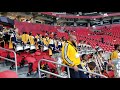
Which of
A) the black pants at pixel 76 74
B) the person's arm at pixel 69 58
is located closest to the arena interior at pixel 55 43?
the black pants at pixel 76 74

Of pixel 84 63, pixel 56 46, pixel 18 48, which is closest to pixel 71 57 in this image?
pixel 84 63

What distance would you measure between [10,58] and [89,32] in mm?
1319

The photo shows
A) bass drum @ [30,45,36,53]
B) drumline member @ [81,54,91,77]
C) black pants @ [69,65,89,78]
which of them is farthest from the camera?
bass drum @ [30,45,36,53]

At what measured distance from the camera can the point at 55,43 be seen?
15.1 feet

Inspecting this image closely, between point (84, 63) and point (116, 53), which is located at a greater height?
point (116, 53)

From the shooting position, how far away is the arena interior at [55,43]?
4168 millimetres

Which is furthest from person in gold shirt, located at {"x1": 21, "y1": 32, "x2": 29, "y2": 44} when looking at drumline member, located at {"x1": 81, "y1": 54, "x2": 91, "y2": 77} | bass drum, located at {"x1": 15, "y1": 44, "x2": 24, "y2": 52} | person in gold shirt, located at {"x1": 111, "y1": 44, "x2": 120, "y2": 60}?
person in gold shirt, located at {"x1": 111, "y1": 44, "x2": 120, "y2": 60}

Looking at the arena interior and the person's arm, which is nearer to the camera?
the person's arm

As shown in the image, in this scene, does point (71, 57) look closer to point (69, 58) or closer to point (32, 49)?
point (69, 58)

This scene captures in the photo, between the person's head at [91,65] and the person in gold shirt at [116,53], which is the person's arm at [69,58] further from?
the person in gold shirt at [116,53]

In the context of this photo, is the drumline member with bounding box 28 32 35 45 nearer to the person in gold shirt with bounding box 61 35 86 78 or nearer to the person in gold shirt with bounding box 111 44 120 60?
the person in gold shirt with bounding box 61 35 86 78

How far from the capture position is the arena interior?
417 cm
